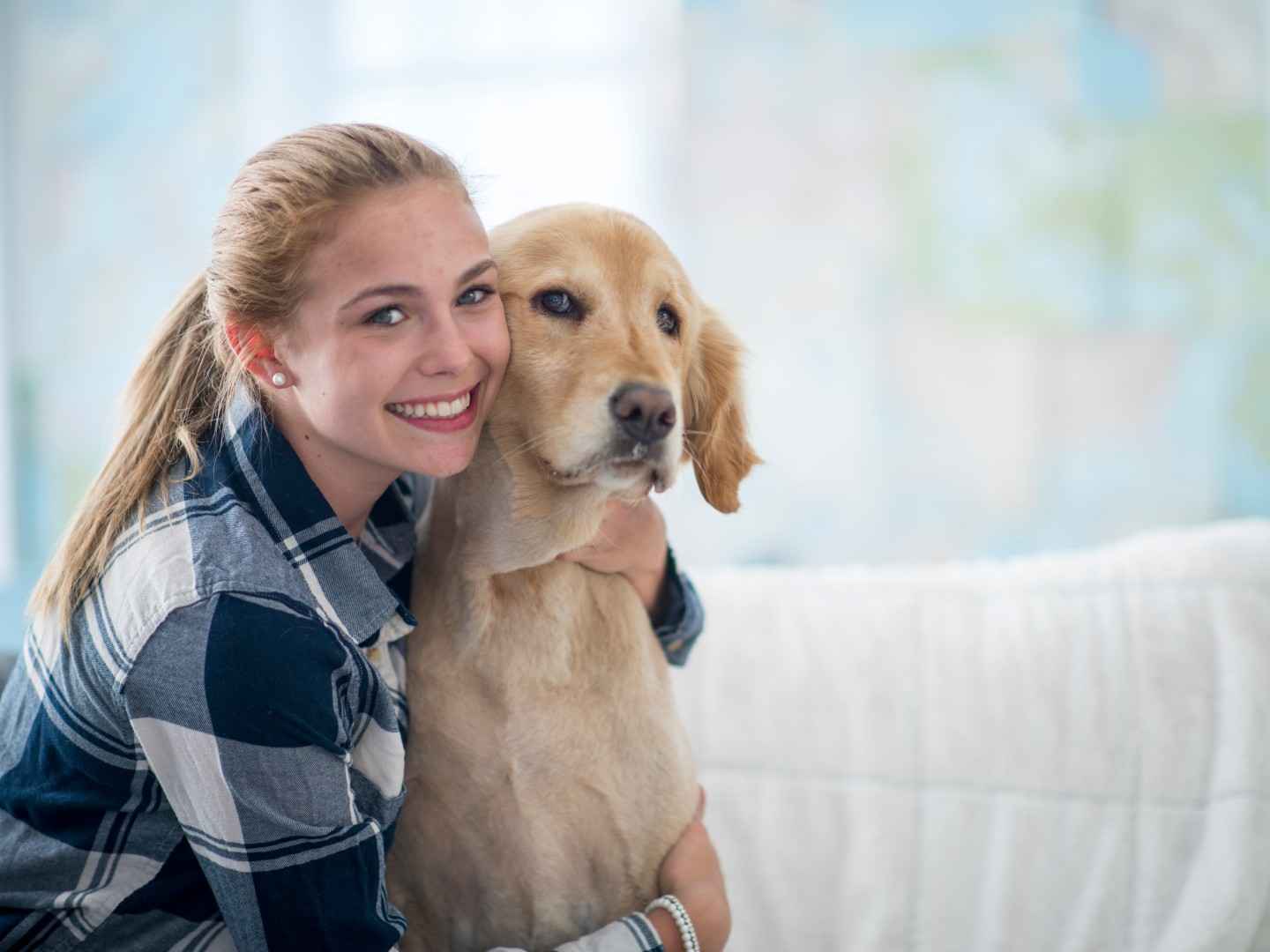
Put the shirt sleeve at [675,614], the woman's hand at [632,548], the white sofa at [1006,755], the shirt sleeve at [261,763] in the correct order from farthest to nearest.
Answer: the white sofa at [1006,755]
the shirt sleeve at [675,614]
the woman's hand at [632,548]
the shirt sleeve at [261,763]

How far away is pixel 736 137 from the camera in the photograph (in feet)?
10.9

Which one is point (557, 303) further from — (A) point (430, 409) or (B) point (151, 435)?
(B) point (151, 435)

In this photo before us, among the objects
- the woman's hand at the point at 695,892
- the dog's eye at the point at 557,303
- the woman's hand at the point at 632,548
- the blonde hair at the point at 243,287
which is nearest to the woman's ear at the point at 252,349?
the blonde hair at the point at 243,287

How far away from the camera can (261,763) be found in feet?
3.63

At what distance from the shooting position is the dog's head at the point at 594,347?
1.27 m

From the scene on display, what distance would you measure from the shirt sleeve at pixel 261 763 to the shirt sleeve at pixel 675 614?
0.56m

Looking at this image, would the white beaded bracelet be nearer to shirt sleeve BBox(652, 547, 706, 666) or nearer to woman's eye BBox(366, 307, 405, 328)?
shirt sleeve BBox(652, 547, 706, 666)

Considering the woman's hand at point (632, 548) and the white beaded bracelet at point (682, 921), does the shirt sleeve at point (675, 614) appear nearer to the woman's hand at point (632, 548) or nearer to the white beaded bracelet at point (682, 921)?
the woman's hand at point (632, 548)

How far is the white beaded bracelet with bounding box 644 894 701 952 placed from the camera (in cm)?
135

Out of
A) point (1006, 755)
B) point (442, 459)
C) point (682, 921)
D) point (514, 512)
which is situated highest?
point (442, 459)

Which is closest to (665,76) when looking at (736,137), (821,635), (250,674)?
(736,137)

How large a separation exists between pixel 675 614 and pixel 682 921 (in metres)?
0.42

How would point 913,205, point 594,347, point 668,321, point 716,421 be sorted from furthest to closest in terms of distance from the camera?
point 913,205
point 716,421
point 668,321
point 594,347

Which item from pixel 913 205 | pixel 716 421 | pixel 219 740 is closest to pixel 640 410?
pixel 716 421
